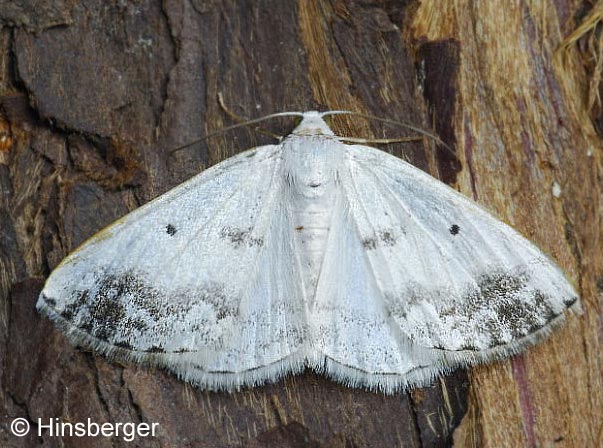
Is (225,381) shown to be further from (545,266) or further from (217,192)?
(545,266)

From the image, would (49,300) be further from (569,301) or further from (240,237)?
(569,301)

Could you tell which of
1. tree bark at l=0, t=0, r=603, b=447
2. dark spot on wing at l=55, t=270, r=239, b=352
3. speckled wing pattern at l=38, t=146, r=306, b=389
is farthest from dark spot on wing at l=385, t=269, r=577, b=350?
dark spot on wing at l=55, t=270, r=239, b=352

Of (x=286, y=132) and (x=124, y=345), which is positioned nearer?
(x=124, y=345)

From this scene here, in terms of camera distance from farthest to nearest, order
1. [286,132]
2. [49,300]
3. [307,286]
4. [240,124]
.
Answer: [286,132] → [240,124] → [307,286] → [49,300]

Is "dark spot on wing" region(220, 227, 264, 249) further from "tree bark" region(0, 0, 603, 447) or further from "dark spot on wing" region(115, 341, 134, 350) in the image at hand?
"dark spot on wing" region(115, 341, 134, 350)

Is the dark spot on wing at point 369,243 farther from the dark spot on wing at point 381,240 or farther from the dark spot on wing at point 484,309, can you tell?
the dark spot on wing at point 484,309

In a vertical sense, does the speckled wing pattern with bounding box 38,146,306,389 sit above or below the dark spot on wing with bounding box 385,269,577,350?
above

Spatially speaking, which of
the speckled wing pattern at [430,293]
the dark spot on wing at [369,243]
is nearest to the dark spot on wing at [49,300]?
the speckled wing pattern at [430,293]

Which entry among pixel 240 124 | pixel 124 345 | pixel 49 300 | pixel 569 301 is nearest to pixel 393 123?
pixel 240 124
